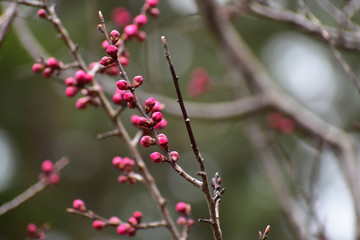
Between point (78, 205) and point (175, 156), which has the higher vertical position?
point (175, 156)

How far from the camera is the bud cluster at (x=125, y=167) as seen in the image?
4.60 ft

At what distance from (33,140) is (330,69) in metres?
6.83

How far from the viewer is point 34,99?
8.48 metres

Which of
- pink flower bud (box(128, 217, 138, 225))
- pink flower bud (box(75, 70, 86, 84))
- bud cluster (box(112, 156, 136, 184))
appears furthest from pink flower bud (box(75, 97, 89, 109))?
pink flower bud (box(128, 217, 138, 225))

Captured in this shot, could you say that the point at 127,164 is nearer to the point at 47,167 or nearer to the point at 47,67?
the point at 47,67

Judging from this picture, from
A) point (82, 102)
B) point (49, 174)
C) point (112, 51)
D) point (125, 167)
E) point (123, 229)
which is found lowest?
point (49, 174)

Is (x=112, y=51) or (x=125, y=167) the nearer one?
(x=112, y=51)

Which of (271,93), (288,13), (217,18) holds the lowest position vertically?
(271,93)

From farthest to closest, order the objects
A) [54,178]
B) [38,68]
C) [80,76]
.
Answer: [54,178], [38,68], [80,76]

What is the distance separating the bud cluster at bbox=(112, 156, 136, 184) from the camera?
1403 millimetres

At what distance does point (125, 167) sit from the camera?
1.41m

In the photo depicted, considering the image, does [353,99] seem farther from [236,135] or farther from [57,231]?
[57,231]

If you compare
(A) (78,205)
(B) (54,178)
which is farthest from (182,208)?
(B) (54,178)

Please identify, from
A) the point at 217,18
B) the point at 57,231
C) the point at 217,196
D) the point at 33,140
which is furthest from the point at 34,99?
the point at 217,196
